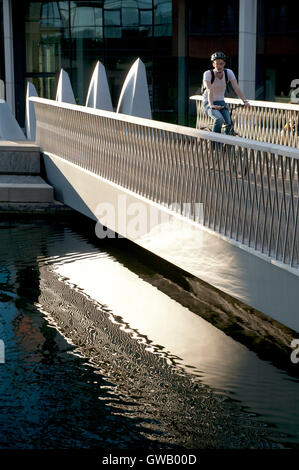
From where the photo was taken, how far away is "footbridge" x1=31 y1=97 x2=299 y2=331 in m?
6.86

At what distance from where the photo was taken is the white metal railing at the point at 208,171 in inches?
268

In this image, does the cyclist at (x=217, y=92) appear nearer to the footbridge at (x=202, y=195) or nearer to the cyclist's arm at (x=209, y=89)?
the cyclist's arm at (x=209, y=89)

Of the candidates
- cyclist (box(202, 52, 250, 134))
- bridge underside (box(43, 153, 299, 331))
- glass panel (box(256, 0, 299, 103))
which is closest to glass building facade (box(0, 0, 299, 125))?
glass panel (box(256, 0, 299, 103))

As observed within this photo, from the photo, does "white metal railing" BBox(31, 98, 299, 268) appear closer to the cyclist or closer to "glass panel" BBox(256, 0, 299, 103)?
the cyclist

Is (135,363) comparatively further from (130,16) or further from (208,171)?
(130,16)

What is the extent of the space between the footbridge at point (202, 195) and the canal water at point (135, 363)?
0.48 m

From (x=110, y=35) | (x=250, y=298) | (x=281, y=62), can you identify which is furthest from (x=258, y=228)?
(x=110, y=35)

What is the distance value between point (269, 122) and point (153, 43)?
52.1ft

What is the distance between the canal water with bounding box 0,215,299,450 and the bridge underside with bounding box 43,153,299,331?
0.47 m

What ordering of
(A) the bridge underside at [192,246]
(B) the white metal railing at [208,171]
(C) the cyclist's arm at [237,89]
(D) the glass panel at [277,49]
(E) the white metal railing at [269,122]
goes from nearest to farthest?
(B) the white metal railing at [208,171], (A) the bridge underside at [192,246], (C) the cyclist's arm at [237,89], (E) the white metal railing at [269,122], (D) the glass panel at [277,49]

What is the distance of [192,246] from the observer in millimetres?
8695

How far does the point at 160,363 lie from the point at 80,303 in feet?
7.12

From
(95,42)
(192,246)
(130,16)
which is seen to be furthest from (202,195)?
(95,42)

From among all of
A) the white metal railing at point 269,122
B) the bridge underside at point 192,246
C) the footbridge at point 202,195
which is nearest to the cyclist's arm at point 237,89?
the white metal railing at point 269,122
